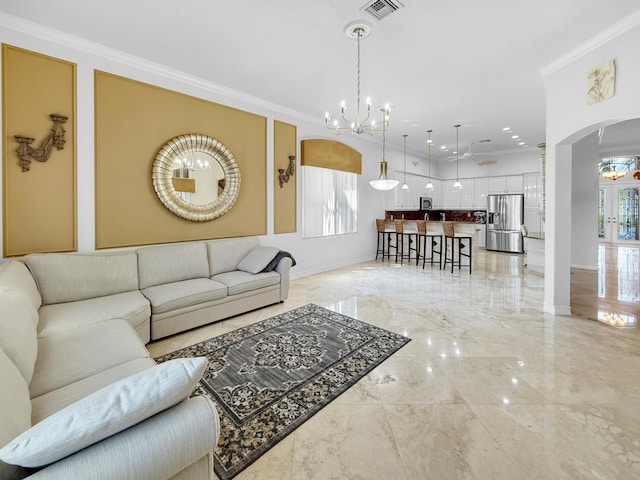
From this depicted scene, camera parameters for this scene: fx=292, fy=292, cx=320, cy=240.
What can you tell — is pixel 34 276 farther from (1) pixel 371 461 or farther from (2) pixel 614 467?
(2) pixel 614 467

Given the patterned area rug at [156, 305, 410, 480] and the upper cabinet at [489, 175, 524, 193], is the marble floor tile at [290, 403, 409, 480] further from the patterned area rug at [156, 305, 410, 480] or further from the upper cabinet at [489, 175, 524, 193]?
the upper cabinet at [489, 175, 524, 193]

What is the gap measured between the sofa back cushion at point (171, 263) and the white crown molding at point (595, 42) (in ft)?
15.7

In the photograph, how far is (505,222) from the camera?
855cm

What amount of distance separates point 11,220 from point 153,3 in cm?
239

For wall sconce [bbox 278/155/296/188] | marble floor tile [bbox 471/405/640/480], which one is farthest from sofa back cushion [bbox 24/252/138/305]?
marble floor tile [bbox 471/405/640/480]

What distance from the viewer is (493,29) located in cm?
283

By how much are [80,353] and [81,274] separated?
1351mm

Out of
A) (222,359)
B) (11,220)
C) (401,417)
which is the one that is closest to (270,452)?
(401,417)

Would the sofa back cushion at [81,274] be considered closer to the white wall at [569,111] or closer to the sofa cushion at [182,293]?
the sofa cushion at [182,293]

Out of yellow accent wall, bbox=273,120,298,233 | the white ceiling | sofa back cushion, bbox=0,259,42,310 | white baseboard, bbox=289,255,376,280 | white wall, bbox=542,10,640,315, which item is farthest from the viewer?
white baseboard, bbox=289,255,376,280

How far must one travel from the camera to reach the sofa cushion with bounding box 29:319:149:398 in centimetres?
154

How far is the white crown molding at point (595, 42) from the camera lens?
102 inches

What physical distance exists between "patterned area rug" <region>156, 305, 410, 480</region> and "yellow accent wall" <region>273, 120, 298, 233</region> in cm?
204

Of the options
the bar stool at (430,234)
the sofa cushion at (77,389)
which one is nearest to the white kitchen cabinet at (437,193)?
the bar stool at (430,234)
